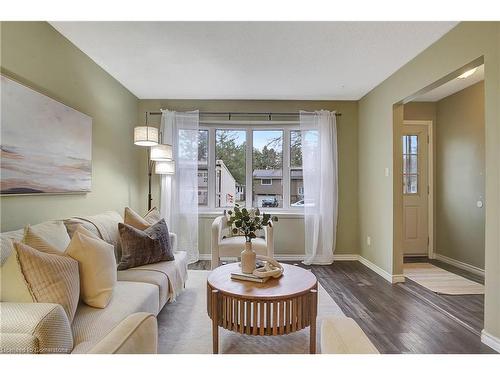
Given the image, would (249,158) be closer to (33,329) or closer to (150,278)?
(150,278)

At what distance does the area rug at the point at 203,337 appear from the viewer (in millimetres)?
1935

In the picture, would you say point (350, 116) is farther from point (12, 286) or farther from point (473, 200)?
point (12, 286)

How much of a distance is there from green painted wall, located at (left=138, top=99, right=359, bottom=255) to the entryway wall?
100cm

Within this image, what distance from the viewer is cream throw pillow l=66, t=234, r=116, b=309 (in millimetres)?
1606

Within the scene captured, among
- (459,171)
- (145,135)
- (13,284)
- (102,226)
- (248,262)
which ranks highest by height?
(145,135)

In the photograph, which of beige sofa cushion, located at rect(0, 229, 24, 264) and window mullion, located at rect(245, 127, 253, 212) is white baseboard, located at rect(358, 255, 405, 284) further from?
beige sofa cushion, located at rect(0, 229, 24, 264)

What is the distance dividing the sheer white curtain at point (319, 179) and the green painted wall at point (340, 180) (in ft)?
0.60

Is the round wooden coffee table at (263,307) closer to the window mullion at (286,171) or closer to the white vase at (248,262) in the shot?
the white vase at (248,262)

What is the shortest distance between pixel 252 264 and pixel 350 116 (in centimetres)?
323

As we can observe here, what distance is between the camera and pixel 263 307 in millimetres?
1738

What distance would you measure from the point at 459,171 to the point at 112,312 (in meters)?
4.62

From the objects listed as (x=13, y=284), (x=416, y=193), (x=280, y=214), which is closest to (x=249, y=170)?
(x=280, y=214)

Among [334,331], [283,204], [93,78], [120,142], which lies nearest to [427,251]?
[283,204]

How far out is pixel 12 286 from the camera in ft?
4.28
